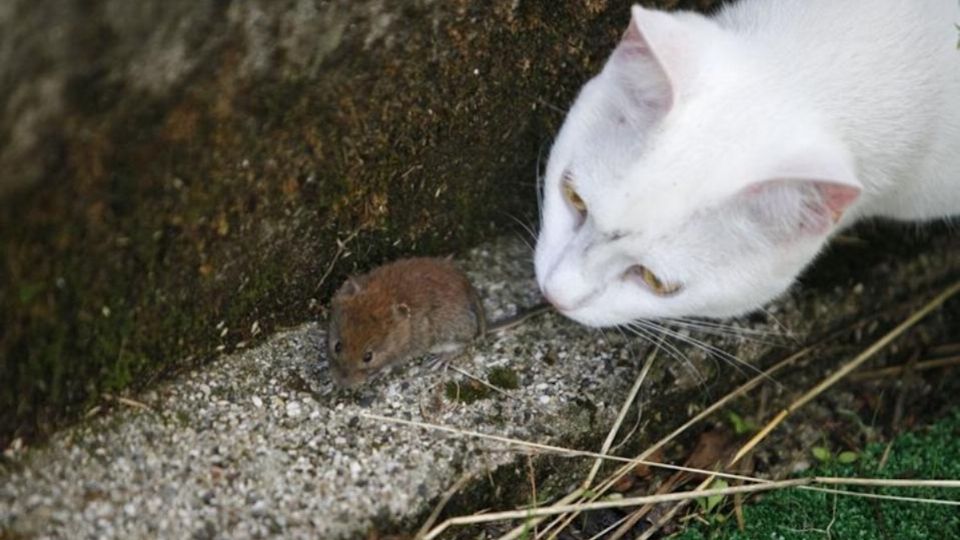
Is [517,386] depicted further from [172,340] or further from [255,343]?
[172,340]

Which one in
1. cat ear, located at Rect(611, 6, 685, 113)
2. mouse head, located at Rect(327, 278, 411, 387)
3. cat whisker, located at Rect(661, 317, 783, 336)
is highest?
cat ear, located at Rect(611, 6, 685, 113)

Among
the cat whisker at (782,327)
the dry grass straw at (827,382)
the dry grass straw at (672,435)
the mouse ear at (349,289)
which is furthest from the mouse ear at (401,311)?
the cat whisker at (782,327)

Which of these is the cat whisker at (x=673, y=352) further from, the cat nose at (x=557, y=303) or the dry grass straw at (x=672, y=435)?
the cat nose at (x=557, y=303)

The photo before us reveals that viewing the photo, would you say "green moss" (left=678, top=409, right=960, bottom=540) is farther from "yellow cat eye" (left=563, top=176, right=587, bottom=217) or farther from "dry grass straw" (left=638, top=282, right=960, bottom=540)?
"yellow cat eye" (left=563, top=176, right=587, bottom=217)

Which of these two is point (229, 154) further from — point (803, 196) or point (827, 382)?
point (827, 382)

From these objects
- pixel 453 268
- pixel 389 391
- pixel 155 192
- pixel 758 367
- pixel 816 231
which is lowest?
pixel 758 367

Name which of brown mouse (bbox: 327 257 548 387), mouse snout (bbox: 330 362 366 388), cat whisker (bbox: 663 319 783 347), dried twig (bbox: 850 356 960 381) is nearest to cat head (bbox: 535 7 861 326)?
brown mouse (bbox: 327 257 548 387)

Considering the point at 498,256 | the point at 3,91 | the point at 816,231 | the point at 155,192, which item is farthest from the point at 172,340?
the point at 816,231
